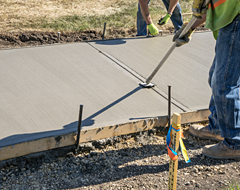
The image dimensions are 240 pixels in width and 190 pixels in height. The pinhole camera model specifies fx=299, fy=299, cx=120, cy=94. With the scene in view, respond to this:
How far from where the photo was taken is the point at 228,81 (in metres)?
2.48

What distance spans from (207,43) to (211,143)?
2.37m

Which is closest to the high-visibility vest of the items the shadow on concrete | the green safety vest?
the green safety vest

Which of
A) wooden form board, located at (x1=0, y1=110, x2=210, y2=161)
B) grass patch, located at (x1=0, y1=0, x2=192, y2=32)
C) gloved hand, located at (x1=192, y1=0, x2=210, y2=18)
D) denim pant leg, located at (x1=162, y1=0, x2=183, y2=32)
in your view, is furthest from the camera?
grass patch, located at (x1=0, y1=0, x2=192, y2=32)

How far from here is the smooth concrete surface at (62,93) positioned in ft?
Answer: 9.34

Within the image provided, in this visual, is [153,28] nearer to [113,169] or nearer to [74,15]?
[74,15]

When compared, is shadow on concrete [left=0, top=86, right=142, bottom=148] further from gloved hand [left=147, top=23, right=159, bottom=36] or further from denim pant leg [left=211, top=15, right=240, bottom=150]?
gloved hand [left=147, top=23, right=159, bottom=36]

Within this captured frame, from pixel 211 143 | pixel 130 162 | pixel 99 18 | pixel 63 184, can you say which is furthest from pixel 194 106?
pixel 99 18

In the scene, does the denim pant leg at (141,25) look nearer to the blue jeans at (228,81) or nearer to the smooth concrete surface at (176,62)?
the smooth concrete surface at (176,62)

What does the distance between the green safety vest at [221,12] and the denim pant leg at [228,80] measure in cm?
5

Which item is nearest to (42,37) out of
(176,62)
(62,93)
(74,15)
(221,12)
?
(74,15)

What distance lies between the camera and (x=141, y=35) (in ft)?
Answer: 17.4

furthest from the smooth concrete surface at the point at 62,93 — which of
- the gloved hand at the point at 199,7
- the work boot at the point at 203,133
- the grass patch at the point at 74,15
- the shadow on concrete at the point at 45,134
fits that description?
the grass patch at the point at 74,15

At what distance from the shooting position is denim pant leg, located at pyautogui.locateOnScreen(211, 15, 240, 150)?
94.8 inches

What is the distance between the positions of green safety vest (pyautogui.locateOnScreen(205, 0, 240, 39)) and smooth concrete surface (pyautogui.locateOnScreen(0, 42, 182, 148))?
1.05 metres
